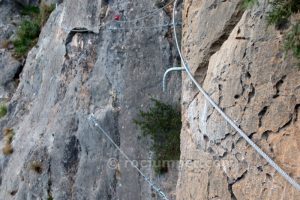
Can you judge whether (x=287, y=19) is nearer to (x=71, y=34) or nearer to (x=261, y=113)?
(x=261, y=113)

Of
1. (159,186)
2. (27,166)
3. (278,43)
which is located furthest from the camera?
(27,166)

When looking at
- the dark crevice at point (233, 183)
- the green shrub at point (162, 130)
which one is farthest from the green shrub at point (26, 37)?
the dark crevice at point (233, 183)

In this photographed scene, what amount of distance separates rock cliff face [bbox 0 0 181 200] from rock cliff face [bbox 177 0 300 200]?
2.01 meters

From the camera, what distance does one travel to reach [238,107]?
4137 mm

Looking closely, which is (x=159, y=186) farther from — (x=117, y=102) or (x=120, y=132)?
(x=117, y=102)

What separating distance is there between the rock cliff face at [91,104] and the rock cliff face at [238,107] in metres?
2.01

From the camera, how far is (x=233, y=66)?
4.30m

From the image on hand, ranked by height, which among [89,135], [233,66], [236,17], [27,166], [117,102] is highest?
[236,17]

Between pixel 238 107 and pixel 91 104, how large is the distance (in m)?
4.73

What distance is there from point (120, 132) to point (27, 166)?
2730 millimetres

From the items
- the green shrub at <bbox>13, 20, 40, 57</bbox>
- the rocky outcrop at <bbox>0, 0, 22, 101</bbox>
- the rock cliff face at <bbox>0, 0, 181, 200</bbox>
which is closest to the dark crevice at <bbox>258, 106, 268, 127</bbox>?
the rock cliff face at <bbox>0, 0, 181, 200</bbox>

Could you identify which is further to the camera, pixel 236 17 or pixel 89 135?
pixel 89 135

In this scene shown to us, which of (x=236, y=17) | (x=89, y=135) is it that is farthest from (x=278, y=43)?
(x=89, y=135)

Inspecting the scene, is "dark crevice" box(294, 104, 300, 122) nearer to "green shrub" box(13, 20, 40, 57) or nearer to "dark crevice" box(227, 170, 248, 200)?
"dark crevice" box(227, 170, 248, 200)
